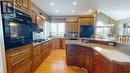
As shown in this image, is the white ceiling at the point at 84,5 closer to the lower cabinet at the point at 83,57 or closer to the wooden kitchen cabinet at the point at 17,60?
the lower cabinet at the point at 83,57

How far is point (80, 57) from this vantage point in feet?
12.6

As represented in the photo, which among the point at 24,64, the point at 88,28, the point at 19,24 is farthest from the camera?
the point at 88,28

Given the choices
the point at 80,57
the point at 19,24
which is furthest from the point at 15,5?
the point at 80,57

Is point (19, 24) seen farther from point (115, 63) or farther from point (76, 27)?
point (76, 27)

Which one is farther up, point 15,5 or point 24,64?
point 15,5

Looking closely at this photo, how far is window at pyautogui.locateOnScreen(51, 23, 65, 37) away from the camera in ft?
29.5

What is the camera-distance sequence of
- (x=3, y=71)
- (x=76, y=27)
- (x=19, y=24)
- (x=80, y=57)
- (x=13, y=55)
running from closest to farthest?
(x=3, y=71)
(x=13, y=55)
(x=19, y=24)
(x=80, y=57)
(x=76, y=27)

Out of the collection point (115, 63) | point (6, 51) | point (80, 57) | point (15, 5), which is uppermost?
point (15, 5)

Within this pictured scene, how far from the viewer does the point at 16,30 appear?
2.26 m

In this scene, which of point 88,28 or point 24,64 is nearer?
point 24,64

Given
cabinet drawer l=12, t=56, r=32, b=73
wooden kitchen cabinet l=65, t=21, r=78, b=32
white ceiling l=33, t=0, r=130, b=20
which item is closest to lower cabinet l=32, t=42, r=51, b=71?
cabinet drawer l=12, t=56, r=32, b=73

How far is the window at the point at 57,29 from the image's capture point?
8984mm

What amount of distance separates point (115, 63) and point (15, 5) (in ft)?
6.80

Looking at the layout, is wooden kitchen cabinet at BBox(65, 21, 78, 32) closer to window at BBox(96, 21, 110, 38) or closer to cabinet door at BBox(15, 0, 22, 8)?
window at BBox(96, 21, 110, 38)
